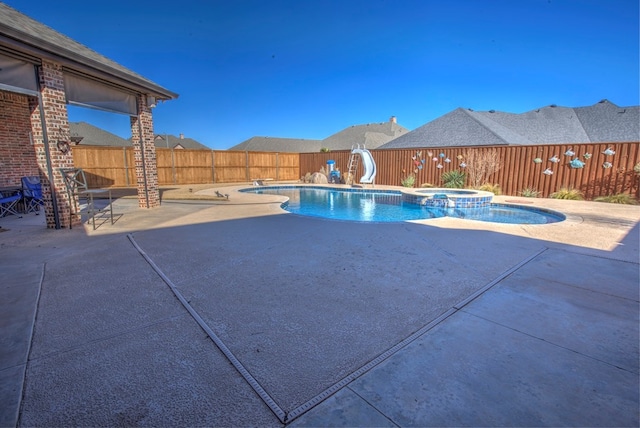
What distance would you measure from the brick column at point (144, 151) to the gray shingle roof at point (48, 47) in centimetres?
63

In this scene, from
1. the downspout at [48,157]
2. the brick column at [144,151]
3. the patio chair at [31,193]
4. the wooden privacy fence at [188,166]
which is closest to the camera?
the downspout at [48,157]

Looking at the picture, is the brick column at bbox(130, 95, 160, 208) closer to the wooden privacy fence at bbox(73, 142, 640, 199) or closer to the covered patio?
the covered patio

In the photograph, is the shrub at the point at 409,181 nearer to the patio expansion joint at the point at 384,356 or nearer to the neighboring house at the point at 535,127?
the neighboring house at the point at 535,127

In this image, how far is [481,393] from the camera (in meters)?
1.72

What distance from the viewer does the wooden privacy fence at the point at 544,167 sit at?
10.6 meters

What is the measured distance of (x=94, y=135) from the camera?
2647 cm

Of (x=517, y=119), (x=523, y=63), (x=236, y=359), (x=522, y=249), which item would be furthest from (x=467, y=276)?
(x=517, y=119)

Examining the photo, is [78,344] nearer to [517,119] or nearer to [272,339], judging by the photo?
[272,339]

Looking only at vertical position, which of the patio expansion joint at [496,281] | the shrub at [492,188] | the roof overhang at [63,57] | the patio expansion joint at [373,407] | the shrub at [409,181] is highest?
the roof overhang at [63,57]

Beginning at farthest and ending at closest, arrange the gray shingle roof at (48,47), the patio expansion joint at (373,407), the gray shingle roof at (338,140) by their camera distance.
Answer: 1. the gray shingle roof at (338,140)
2. the gray shingle roof at (48,47)
3. the patio expansion joint at (373,407)

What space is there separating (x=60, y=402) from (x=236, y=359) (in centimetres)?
94

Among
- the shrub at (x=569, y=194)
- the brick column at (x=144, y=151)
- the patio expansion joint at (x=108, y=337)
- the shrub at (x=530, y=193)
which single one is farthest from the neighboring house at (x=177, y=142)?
the patio expansion joint at (x=108, y=337)

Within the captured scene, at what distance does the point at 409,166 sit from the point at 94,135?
27042 mm

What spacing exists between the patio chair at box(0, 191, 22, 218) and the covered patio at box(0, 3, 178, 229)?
71 centimetres
